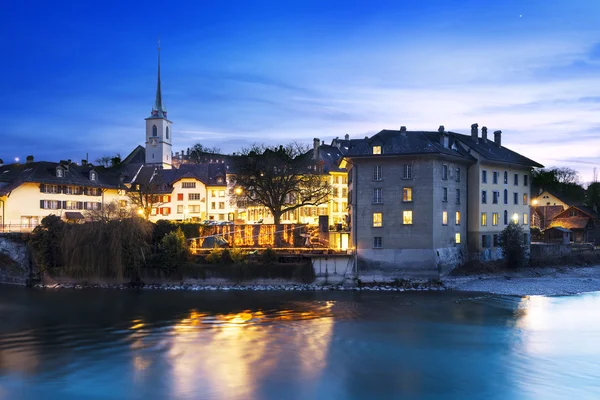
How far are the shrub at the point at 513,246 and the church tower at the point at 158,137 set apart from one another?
66817 millimetres

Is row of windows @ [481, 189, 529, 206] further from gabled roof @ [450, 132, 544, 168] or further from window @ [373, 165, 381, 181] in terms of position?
window @ [373, 165, 381, 181]

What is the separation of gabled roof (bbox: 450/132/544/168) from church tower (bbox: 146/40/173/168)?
2433 inches

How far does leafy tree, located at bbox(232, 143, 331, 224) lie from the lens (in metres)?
51.9

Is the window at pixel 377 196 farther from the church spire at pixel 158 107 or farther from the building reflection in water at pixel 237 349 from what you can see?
the church spire at pixel 158 107

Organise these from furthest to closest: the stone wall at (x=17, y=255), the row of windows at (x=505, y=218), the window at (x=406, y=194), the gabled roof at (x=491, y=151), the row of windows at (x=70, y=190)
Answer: the row of windows at (x=70, y=190) → the gabled roof at (x=491, y=151) → the row of windows at (x=505, y=218) → the stone wall at (x=17, y=255) → the window at (x=406, y=194)

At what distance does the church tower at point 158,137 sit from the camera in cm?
10031

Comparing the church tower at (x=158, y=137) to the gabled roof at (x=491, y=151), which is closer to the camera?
the gabled roof at (x=491, y=151)

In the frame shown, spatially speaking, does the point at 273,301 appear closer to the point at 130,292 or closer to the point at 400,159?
the point at 130,292

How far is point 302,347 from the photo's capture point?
24.4 m

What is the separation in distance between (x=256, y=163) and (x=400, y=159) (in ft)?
52.0

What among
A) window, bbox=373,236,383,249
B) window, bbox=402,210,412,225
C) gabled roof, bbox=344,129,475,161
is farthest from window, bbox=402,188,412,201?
window, bbox=373,236,383,249

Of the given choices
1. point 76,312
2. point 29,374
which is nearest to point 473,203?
point 76,312

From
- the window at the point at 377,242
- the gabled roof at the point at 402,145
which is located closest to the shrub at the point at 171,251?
the gabled roof at the point at 402,145

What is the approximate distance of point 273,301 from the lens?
119 feet
